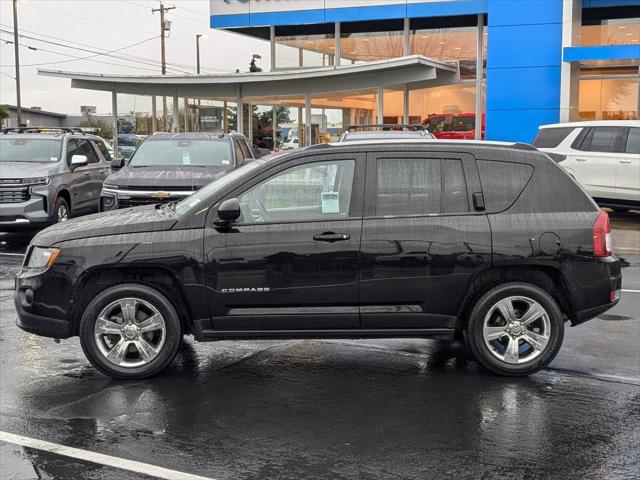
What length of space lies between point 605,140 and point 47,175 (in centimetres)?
1065

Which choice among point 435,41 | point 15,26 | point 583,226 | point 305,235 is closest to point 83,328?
point 305,235

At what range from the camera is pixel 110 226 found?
6.13 meters

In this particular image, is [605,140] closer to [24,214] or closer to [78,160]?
[78,160]

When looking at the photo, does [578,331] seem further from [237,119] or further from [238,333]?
[237,119]

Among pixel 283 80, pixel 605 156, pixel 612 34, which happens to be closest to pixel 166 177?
pixel 605 156

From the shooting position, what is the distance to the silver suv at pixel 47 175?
13672 millimetres

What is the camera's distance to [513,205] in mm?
6164

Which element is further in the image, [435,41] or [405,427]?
[435,41]

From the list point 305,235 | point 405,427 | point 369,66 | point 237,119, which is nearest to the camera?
point 405,427

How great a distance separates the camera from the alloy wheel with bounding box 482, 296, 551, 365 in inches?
241

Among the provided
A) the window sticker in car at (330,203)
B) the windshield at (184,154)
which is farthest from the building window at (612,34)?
the window sticker in car at (330,203)

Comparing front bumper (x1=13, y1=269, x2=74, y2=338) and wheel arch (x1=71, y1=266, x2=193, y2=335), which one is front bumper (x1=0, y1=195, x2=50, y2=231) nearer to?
front bumper (x1=13, y1=269, x2=74, y2=338)

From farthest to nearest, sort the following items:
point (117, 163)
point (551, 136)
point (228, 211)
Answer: point (551, 136), point (117, 163), point (228, 211)

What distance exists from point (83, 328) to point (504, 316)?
3.16 meters
